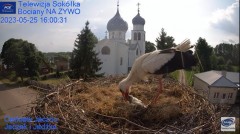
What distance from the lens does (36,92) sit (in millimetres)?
2072

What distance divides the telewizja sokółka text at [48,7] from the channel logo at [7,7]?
0.04 metres

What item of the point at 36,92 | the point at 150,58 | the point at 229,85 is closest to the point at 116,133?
the point at 150,58

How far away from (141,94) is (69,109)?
800 millimetres

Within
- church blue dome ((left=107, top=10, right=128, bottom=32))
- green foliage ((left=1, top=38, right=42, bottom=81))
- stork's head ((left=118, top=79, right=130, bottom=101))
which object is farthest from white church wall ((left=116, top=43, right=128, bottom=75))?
stork's head ((left=118, top=79, right=130, bottom=101))

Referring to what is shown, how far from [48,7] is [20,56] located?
0.54 meters

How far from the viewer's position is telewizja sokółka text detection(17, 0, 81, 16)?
1803 millimetres

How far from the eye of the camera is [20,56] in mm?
2119

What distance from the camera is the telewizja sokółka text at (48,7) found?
5.92ft

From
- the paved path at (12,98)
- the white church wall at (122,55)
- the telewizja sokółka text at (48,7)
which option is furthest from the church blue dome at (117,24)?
the telewizja sokółka text at (48,7)

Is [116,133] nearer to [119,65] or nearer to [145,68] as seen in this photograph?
[145,68]

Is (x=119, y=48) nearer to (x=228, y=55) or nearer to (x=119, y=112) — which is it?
(x=228, y=55)

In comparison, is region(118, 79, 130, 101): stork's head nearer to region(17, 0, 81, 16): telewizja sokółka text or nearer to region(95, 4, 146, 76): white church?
region(17, 0, 81, 16): telewizja sokółka text

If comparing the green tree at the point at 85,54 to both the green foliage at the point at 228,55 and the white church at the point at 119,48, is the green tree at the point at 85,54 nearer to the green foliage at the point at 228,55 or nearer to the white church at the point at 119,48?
the white church at the point at 119,48

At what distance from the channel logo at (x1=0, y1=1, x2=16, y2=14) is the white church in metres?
4.90
